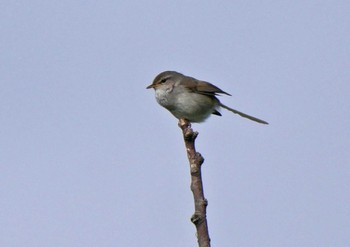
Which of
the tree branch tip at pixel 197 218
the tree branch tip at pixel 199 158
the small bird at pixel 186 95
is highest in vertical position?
the small bird at pixel 186 95

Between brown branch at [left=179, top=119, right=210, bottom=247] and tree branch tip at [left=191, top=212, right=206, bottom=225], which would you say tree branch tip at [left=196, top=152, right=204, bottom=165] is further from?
tree branch tip at [left=191, top=212, right=206, bottom=225]

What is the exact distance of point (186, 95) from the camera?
9.87 metres

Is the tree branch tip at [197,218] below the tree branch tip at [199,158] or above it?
below

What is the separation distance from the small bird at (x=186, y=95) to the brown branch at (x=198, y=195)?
15.2 feet

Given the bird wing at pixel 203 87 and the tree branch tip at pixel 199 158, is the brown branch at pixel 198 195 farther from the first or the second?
the bird wing at pixel 203 87

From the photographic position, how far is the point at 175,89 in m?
9.82

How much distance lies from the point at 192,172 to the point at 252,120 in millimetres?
6149

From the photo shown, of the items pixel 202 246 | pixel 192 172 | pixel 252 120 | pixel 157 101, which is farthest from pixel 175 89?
pixel 202 246

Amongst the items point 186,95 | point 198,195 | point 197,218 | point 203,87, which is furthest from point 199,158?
point 203,87

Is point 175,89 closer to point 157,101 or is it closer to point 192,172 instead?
point 157,101

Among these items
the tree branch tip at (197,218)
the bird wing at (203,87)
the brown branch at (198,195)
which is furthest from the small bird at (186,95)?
the tree branch tip at (197,218)

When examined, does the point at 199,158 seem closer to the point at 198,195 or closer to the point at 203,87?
the point at 198,195

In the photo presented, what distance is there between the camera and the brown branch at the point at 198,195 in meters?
4.01

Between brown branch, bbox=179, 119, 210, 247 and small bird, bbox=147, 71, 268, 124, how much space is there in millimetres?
4621
